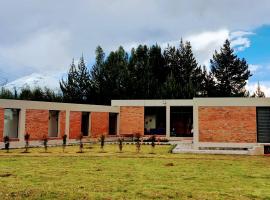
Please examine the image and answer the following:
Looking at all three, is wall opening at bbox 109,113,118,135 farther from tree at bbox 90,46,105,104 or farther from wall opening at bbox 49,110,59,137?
tree at bbox 90,46,105,104

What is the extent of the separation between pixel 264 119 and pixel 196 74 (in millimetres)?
32574

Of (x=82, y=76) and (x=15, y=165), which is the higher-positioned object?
(x=82, y=76)

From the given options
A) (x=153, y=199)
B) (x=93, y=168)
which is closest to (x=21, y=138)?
(x=93, y=168)

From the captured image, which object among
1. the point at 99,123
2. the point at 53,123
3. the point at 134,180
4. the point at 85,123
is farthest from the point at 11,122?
the point at 134,180

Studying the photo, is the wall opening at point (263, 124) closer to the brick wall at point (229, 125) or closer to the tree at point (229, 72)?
the brick wall at point (229, 125)

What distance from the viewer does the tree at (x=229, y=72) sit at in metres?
56.7

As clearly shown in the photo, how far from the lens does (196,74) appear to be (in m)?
57.4

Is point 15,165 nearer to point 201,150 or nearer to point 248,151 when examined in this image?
point 201,150

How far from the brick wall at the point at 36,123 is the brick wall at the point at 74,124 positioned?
322 cm

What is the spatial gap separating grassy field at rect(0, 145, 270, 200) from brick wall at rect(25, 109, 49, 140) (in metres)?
12.6

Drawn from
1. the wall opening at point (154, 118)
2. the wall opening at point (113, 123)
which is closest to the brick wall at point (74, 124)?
the wall opening at point (113, 123)

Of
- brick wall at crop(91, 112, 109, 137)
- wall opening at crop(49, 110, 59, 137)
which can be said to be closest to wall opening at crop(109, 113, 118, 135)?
brick wall at crop(91, 112, 109, 137)

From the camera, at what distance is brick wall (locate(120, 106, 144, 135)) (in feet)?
133

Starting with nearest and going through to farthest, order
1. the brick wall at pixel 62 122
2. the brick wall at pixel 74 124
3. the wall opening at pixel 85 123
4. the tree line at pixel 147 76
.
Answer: the brick wall at pixel 62 122, the brick wall at pixel 74 124, the wall opening at pixel 85 123, the tree line at pixel 147 76
